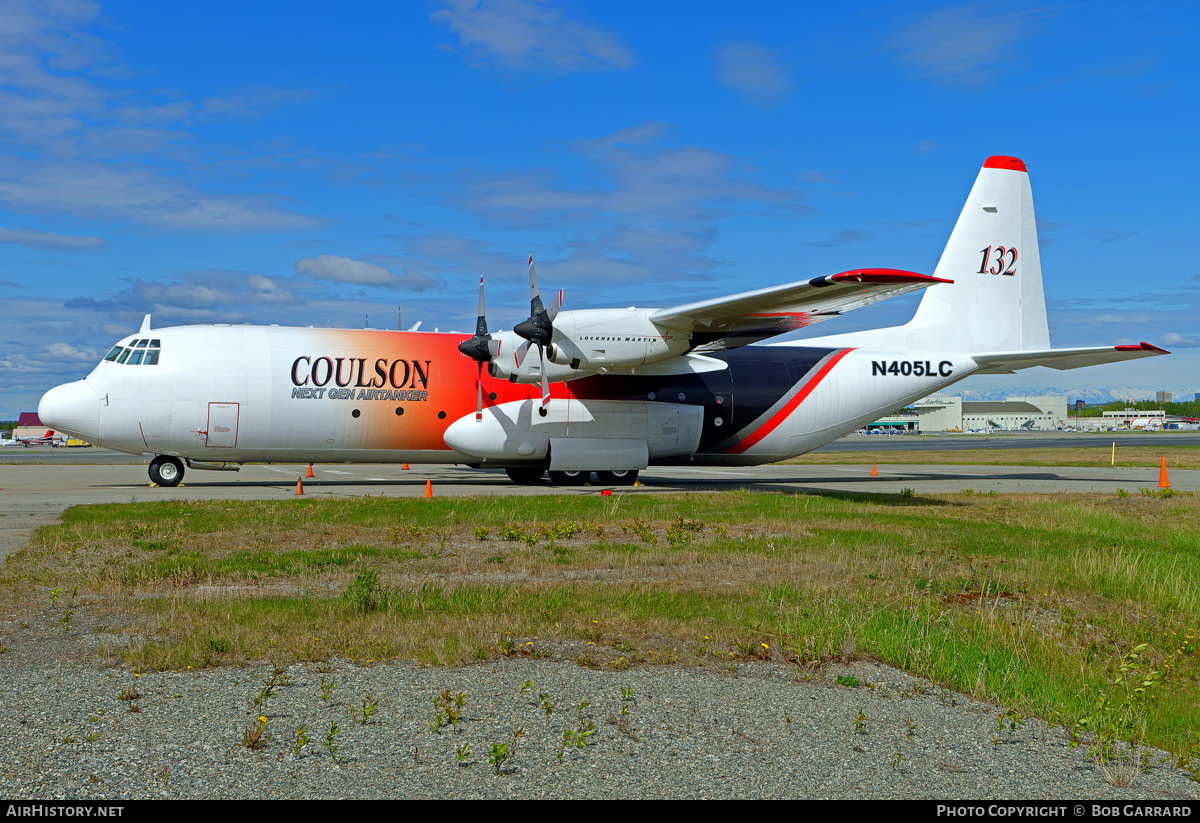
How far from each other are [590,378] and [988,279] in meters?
13.1

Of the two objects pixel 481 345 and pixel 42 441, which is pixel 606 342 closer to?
pixel 481 345

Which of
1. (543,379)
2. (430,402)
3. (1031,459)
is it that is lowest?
(1031,459)

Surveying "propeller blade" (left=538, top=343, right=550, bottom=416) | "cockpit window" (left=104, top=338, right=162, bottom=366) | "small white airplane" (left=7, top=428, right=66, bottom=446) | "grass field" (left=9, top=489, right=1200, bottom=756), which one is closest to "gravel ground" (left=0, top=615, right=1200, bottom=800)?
"grass field" (left=9, top=489, right=1200, bottom=756)

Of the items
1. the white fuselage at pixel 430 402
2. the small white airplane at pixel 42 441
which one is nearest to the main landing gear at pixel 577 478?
the white fuselage at pixel 430 402

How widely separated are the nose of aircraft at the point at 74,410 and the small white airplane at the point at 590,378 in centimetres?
4

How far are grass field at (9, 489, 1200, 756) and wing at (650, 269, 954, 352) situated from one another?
4.90 meters

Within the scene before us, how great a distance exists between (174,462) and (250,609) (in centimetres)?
1661

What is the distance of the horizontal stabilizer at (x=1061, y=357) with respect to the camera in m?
21.9

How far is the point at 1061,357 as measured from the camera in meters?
23.5

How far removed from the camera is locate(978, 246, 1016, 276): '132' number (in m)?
26.2

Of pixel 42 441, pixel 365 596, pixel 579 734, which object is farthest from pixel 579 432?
pixel 42 441

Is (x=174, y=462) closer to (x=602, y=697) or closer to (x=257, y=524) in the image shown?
(x=257, y=524)

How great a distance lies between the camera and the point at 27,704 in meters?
5.23
